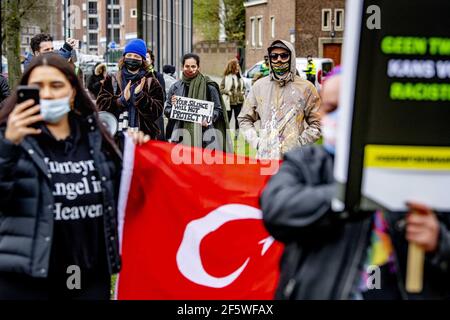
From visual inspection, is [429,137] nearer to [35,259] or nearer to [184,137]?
[35,259]

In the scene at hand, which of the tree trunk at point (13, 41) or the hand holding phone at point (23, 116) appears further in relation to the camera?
the tree trunk at point (13, 41)

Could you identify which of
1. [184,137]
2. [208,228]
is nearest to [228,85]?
[184,137]

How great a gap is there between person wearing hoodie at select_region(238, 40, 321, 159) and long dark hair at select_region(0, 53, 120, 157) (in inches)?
163

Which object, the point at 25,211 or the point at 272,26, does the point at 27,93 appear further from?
the point at 272,26

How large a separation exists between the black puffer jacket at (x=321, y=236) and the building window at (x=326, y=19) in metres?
59.7

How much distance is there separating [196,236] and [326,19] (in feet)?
192

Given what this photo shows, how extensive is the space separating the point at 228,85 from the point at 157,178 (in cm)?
1489

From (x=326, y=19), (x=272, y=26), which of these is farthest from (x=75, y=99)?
(x=272, y=26)

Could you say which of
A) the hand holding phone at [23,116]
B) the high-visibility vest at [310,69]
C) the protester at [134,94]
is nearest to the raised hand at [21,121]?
the hand holding phone at [23,116]

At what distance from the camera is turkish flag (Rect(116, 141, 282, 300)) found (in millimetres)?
5293

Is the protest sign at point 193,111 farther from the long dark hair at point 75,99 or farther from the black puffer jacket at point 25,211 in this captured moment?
the black puffer jacket at point 25,211

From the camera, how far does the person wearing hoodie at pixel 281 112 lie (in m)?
8.72

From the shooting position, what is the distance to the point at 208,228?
545cm

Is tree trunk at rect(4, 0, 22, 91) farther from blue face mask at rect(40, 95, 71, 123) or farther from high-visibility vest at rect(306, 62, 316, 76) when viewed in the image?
blue face mask at rect(40, 95, 71, 123)
